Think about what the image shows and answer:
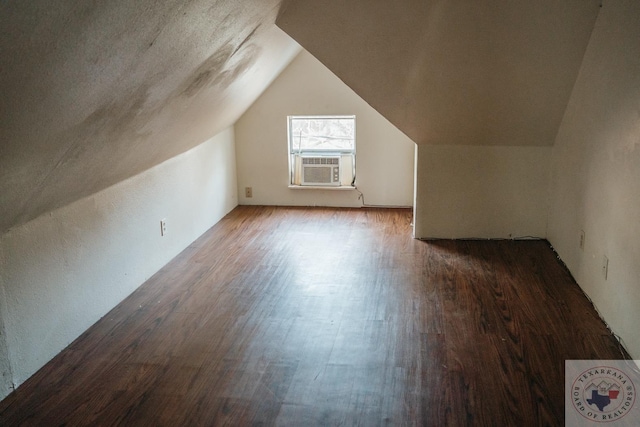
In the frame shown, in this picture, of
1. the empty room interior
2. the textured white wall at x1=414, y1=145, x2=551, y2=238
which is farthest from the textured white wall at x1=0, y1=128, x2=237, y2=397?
the textured white wall at x1=414, y1=145, x2=551, y2=238

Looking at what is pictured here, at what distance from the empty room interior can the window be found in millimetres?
818

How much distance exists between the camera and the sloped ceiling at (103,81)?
5.61 ft

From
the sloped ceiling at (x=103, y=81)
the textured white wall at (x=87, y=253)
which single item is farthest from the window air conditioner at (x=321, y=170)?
the sloped ceiling at (x=103, y=81)

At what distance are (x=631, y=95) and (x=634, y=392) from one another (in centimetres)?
143

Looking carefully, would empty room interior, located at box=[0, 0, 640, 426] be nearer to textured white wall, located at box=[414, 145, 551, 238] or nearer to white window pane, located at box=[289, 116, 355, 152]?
textured white wall, located at box=[414, 145, 551, 238]

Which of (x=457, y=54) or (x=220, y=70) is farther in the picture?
(x=457, y=54)

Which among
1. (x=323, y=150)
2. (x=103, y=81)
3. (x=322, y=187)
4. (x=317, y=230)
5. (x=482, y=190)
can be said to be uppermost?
(x=103, y=81)

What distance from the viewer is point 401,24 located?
3496 mm

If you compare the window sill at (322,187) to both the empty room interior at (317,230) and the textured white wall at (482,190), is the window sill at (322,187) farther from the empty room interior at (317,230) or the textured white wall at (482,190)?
the textured white wall at (482,190)

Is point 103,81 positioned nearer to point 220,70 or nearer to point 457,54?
point 220,70

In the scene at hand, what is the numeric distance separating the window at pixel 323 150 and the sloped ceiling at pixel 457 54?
1.57m

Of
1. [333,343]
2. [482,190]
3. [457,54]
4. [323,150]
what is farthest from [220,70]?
[323,150]

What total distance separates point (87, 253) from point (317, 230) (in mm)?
2353

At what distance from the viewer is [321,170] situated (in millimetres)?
6191
